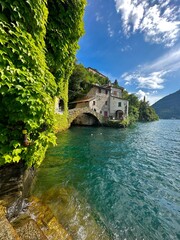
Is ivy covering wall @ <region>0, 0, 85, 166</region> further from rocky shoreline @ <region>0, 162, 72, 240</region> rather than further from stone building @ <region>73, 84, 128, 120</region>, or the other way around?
stone building @ <region>73, 84, 128, 120</region>

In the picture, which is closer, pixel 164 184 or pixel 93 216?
Answer: pixel 93 216

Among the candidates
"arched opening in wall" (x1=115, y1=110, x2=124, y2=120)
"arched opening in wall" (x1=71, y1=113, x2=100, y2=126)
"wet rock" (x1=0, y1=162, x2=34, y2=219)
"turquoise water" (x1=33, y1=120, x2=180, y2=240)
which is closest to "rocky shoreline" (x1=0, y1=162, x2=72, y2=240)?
"wet rock" (x1=0, y1=162, x2=34, y2=219)

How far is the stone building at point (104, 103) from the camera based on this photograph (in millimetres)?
38266

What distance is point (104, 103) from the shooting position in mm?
41469

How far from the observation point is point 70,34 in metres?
5.84

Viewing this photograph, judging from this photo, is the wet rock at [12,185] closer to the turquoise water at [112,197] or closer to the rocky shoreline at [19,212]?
the rocky shoreline at [19,212]

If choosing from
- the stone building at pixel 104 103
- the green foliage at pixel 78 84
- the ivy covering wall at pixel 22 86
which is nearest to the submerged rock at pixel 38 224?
the ivy covering wall at pixel 22 86

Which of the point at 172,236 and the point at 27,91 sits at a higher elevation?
the point at 27,91

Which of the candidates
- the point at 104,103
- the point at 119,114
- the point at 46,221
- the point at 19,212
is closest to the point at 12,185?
the point at 19,212

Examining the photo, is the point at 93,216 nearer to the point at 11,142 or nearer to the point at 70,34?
the point at 11,142

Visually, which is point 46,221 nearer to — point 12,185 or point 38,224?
point 38,224

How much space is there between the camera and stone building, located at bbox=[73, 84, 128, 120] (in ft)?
126

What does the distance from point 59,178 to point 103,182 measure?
2313mm

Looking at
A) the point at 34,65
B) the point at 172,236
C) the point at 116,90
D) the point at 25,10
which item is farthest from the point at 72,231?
the point at 116,90
